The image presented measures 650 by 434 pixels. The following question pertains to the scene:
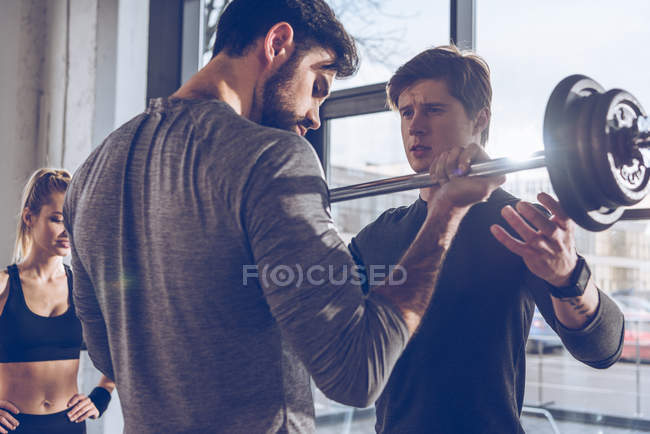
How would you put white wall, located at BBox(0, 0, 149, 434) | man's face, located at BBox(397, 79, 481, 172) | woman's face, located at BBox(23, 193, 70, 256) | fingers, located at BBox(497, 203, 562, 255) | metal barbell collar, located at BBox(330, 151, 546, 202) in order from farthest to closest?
white wall, located at BBox(0, 0, 149, 434) < woman's face, located at BBox(23, 193, 70, 256) < man's face, located at BBox(397, 79, 481, 172) < fingers, located at BBox(497, 203, 562, 255) < metal barbell collar, located at BBox(330, 151, 546, 202)

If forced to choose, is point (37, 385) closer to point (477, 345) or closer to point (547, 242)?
point (477, 345)

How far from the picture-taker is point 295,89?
34.1 inches

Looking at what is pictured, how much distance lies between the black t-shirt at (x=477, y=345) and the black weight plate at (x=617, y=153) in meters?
0.26

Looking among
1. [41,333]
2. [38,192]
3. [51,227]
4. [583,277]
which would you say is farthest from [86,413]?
[583,277]

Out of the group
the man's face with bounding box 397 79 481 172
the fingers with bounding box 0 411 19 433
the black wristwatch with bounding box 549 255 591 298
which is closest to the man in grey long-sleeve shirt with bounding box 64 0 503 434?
the black wristwatch with bounding box 549 255 591 298

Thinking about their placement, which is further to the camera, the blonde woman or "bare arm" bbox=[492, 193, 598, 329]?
the blonde woman

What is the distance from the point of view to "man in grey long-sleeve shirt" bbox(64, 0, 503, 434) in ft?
2.18

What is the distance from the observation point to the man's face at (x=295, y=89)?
2.81 ft

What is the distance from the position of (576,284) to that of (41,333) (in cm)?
168

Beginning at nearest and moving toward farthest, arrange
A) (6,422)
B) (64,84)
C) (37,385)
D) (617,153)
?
(617,153) < (6,422) < (37,385) < (64,84)

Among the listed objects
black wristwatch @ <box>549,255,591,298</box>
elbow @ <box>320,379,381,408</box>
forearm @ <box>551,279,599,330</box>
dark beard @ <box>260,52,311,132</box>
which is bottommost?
elbow @ <box>320,379,381,408</box>

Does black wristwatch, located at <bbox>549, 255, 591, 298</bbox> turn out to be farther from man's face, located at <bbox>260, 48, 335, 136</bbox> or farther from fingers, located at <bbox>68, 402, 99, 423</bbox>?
fingers, located at <bbox>68, 402, 99, 423</bbox>

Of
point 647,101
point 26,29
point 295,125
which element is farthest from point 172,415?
point 26,29

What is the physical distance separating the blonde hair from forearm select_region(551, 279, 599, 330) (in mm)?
1682
